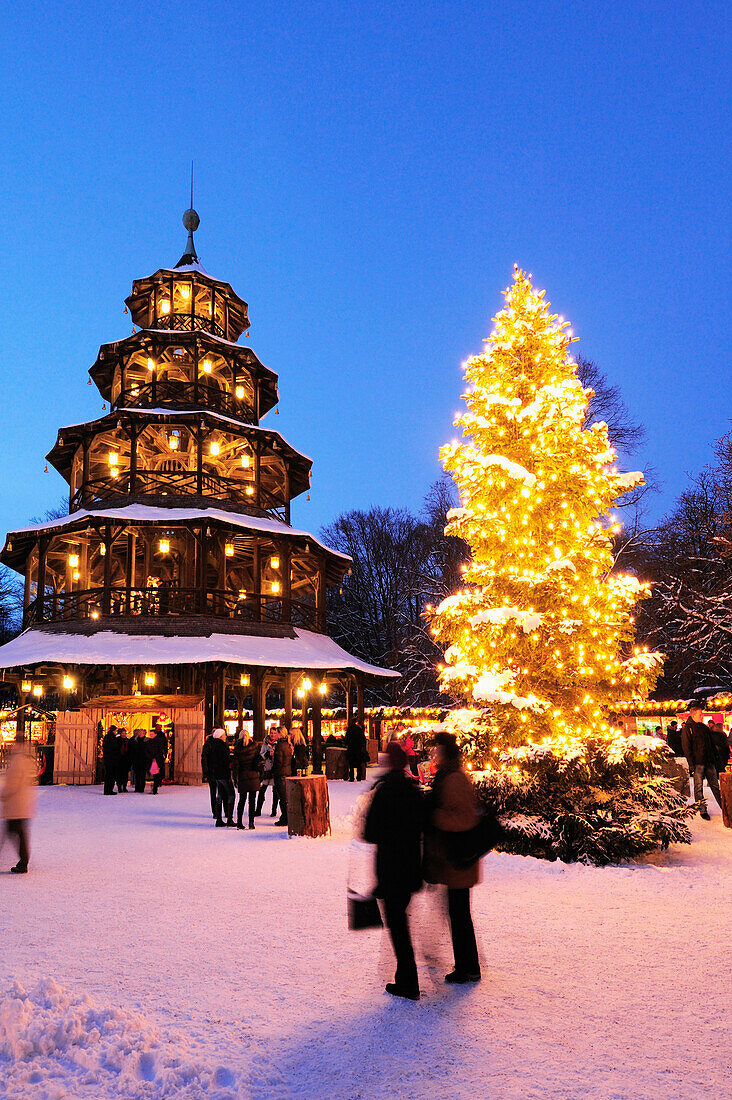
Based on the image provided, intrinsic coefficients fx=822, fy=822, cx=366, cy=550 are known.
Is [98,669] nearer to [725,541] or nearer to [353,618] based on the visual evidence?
[725,541]

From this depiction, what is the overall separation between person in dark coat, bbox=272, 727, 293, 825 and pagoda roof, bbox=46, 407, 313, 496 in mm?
18280

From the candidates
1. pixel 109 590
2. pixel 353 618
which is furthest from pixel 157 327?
pixel 353 618

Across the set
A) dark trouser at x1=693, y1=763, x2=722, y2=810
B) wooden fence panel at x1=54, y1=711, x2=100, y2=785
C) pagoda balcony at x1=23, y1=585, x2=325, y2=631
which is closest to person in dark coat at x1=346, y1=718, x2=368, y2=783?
pagoda balcony at x1=23, y1=585, x2=325, y2=631

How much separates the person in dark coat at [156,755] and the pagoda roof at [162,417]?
1339 centimetres

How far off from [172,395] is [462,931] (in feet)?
96.8

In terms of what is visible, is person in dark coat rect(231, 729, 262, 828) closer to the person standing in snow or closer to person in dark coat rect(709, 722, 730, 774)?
the person standing in snow

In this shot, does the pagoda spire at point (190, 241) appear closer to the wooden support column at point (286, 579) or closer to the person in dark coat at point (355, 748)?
the wooden support column at point (286, 579)

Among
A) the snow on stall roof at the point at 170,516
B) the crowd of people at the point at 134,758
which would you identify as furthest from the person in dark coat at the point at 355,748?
the snow on stall roof at the point at 170,516

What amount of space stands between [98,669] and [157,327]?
15.9 metres

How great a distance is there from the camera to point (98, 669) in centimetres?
2738

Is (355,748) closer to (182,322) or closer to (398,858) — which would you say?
(398,858)

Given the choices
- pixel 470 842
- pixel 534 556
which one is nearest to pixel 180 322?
pixel 534 556

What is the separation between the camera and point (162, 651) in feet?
82.5

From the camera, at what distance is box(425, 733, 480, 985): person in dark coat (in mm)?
5645
